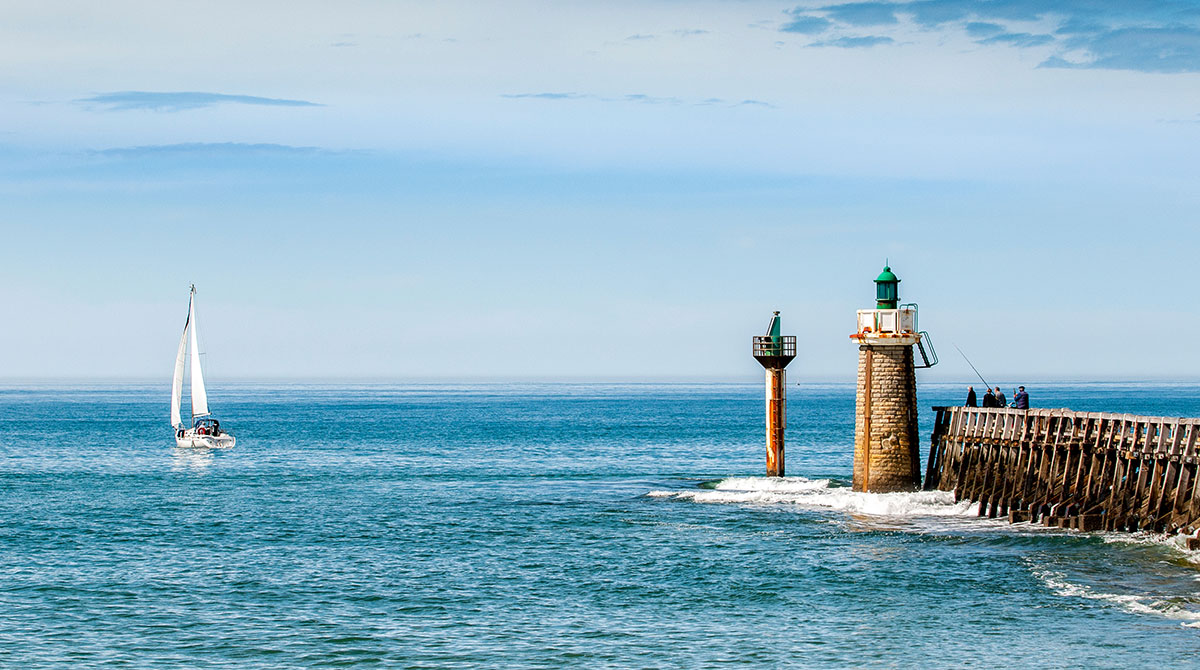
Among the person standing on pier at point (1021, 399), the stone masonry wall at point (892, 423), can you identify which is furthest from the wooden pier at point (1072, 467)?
the person standing on pier at point (1021, 399)

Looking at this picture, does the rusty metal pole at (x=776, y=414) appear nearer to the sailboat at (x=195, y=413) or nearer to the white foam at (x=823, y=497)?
the white foam at (x=823, y=497)

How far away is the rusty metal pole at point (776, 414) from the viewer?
54094 mm

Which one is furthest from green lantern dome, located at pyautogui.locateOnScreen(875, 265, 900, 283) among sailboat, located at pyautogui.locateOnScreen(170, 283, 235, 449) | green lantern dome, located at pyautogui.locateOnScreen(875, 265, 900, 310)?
sailboat, located at pyautogui.locateOnScreen(170, 283, 235, 449)

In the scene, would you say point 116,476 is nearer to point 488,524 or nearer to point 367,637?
point 488,524

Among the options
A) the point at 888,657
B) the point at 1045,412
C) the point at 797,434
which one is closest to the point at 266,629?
the point at 888,657

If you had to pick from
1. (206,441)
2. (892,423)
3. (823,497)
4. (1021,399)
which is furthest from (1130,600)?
(206,441)

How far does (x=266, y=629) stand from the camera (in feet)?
89.6

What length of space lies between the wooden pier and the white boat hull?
Answer: 55.1 m

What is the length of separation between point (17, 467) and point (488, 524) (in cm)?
3995

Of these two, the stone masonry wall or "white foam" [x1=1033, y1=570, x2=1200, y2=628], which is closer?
"white foam" [x1=1033, y1=570, x2=1200, y2=628]

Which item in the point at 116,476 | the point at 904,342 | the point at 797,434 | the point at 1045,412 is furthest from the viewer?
the point at 797,434

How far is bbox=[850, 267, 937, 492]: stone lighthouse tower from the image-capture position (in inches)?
1826

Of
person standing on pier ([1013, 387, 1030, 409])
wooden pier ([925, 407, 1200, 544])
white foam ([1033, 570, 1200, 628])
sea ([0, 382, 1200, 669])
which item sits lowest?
sea ([0, 382, 1200, 669])

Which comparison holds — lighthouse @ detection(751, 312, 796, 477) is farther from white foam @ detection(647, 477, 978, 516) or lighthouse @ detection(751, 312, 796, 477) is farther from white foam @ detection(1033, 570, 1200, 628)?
white foam @ detection(1033, 570, 1200, 628)
